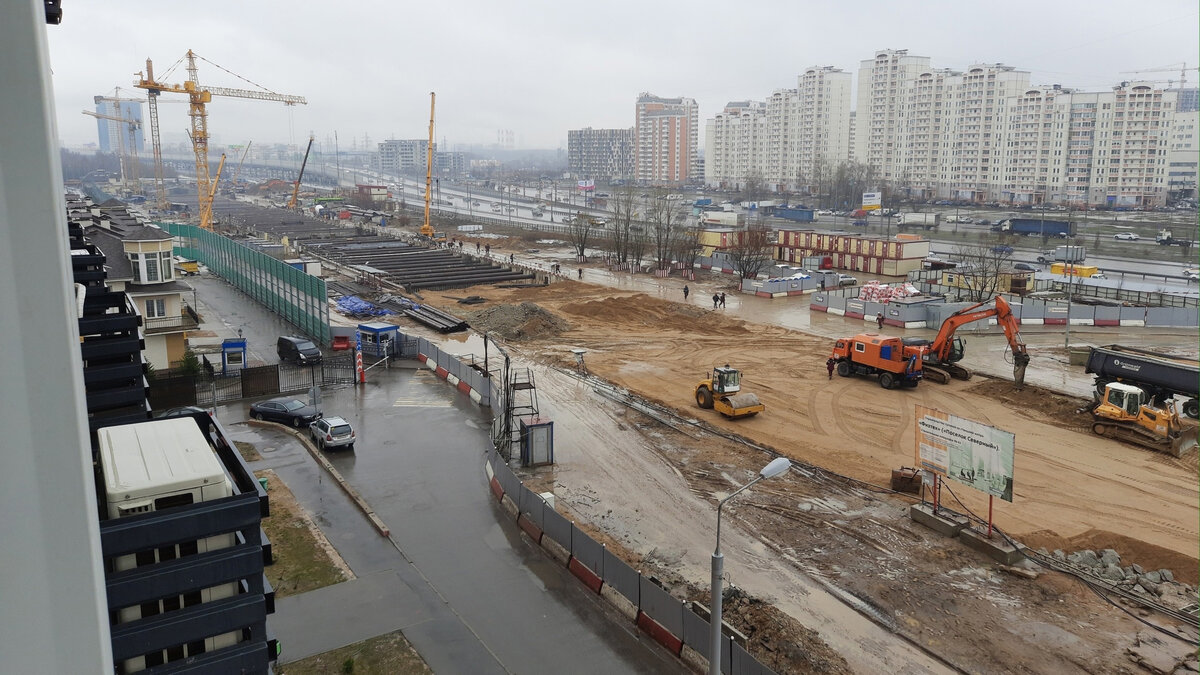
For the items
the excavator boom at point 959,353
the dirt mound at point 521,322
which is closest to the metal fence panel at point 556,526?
the excavator boom at point 959,353

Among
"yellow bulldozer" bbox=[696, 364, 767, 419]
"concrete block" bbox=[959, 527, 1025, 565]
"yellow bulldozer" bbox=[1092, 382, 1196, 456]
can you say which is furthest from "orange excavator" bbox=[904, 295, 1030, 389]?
"concrete block" bbox=[959, 527, 1025, 565]

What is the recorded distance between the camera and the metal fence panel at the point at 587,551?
49.4 ft

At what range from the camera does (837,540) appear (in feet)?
56.5

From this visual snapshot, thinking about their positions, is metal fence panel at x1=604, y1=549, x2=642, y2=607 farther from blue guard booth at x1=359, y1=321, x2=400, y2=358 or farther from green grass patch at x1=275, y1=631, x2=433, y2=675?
blue guard booth at x1=359, y1=321, x2=400, y2=358

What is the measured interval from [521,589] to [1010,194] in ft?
435

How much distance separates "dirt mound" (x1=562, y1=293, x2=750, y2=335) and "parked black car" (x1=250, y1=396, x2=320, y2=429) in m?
20.0

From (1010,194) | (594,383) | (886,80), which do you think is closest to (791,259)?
(594,383)

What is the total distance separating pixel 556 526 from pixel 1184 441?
61.3 feet

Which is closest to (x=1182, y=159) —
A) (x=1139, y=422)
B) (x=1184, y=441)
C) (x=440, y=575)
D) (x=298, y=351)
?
(x=1139, y=422)

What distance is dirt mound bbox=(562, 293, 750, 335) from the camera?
1625 inches

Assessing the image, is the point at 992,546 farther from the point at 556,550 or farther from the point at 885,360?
the point at 885,360

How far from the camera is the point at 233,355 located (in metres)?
30.2

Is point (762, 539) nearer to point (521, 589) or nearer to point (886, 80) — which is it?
point (521, 589)

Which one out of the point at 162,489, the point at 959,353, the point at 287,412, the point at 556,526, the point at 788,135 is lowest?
the point at 556,526
